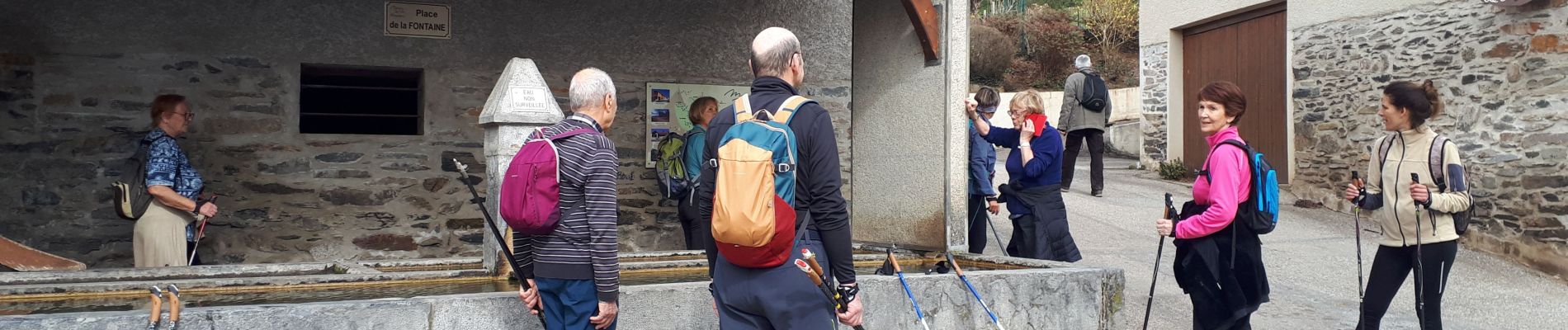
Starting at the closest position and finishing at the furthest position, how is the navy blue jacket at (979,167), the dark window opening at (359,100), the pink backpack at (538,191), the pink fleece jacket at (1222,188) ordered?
the pink backpack at (538,191) → the pink fleece jacket at (1222,188) → the navy blue jacket at (979,167) → the dark window opening at (359,100)

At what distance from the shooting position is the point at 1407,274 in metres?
4.77

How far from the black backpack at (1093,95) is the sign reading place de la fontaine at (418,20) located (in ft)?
20.1

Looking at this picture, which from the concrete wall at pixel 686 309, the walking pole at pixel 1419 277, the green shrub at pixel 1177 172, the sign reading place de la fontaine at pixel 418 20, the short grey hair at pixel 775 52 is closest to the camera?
the short grey hair at pixel 775 52

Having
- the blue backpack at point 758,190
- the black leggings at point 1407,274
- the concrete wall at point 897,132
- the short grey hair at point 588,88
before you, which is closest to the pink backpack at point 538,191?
the short grey hair at point 588,88

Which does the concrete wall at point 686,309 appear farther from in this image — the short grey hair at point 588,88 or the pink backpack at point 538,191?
the short grey hair at point 588,88

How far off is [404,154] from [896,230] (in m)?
3.35

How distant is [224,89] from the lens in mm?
7312

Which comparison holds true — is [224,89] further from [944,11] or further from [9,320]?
[944,11]

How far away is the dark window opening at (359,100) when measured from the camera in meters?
7.80

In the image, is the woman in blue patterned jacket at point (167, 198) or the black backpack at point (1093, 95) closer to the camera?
the woman in blue patterned jacket at point (167, 198)

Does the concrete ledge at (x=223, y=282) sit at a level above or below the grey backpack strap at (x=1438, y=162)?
below

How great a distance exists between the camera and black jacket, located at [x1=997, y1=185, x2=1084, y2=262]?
6.08m

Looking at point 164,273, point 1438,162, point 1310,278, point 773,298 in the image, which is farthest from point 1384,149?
point 164,273

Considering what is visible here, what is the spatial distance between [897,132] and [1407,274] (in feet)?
10.6
